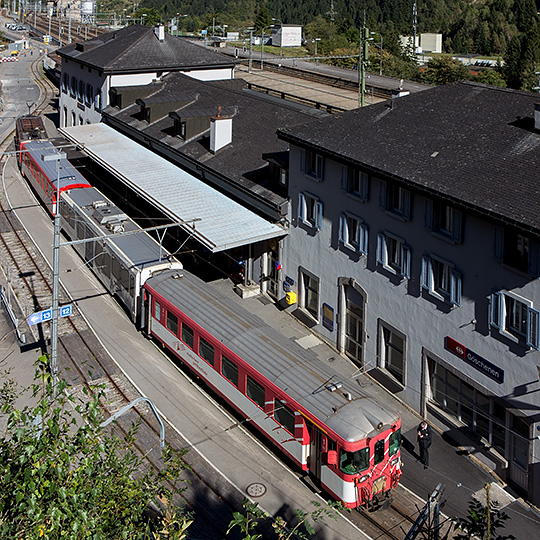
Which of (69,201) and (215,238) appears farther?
(69,201)

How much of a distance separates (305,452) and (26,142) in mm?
43672

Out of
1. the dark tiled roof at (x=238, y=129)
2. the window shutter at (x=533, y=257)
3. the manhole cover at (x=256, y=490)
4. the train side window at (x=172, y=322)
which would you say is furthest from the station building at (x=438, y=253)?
the manhole cover at (x=256, y=490)

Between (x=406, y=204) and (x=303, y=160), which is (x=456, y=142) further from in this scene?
(x=303, y=160)

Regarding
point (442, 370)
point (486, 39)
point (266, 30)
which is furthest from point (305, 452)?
point (486, 39)

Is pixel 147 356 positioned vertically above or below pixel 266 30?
below

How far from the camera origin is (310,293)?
119 ft

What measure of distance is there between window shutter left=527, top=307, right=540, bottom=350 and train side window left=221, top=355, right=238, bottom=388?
10.4m

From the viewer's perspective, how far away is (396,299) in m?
30.0

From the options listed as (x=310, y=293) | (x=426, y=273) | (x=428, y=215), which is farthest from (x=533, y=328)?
(x=310, y=293)

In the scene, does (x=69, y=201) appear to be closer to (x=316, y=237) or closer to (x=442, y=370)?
(x=316, y=237)

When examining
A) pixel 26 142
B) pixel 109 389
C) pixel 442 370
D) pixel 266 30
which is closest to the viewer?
pixel 442 370

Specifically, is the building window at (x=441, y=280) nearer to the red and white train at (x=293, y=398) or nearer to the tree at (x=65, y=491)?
the red and white train at (x=293, y=398)

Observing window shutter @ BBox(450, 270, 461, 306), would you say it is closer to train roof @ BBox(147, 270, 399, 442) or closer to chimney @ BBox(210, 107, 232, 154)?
train roof @ BBox(147, 270, 399, 442)

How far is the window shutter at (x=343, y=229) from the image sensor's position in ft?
107
